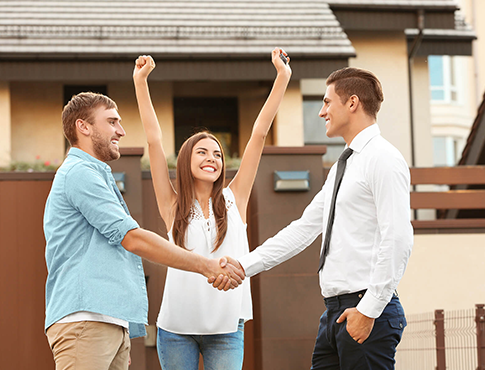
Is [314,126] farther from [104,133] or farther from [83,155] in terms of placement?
[83,155]

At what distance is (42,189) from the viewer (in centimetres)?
629

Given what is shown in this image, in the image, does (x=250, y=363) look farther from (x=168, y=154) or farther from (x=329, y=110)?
(x=168, y=154)

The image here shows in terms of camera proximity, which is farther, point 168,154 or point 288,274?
point 168,154

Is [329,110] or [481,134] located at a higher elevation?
[481,134]

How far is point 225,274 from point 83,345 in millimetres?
907

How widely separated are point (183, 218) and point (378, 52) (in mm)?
9951

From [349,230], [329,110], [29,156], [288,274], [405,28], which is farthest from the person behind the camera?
[405,28]

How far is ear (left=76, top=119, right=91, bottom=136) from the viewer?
3236 millimetres

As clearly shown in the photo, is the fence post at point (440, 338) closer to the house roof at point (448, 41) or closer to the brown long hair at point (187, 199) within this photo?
the brown long hair at point (187, 199)

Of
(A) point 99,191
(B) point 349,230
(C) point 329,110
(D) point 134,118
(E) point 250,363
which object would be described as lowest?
(E) point 250,363

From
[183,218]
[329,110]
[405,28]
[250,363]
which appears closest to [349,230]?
[329,110]

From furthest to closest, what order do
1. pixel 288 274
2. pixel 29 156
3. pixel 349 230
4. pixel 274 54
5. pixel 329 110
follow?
pixel 29 156 < pixel 288 274 < pixel 274 54 < pixel 329 110 < pixel 349 230

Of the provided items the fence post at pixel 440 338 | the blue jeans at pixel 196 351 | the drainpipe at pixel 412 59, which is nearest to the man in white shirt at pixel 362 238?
the blue jeans at pixel 196 351

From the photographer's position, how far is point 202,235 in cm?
372
